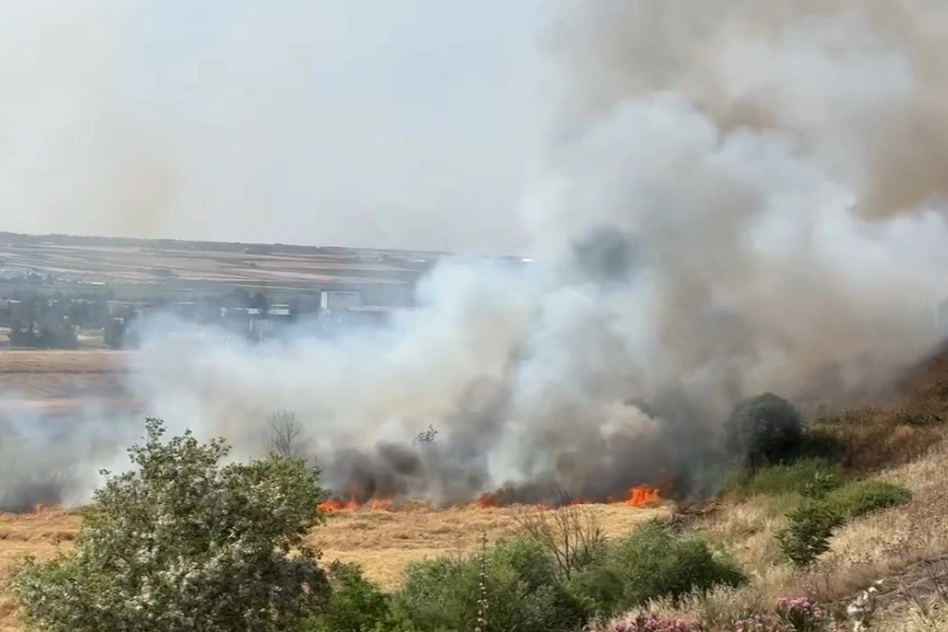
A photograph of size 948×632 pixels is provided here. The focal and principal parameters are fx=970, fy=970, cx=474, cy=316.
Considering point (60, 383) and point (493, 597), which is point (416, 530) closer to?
point (493, 597)

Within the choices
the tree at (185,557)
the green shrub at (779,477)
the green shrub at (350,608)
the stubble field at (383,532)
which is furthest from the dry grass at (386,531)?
the tree at (185,557)

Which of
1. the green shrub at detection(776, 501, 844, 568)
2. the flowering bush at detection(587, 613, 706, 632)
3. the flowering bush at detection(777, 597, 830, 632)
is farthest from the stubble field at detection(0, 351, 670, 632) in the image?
the flowering bush at detection(777, 597, 830, 632)

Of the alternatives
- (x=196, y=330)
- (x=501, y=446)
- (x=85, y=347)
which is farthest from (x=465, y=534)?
(x=85, y=347)

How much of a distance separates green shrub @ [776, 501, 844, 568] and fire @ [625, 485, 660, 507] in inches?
553

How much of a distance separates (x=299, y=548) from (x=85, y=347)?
36227 millimetres

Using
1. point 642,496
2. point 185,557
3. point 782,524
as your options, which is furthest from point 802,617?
point 642,496

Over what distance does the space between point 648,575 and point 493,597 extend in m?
2.68

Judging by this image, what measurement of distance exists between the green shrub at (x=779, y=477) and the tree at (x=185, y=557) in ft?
60.1

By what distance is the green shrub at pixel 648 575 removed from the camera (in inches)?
501

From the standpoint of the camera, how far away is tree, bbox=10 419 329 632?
9102 mm

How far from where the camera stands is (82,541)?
9.96m

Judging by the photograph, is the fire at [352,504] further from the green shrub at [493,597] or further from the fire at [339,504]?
the green shrub at [493,597]

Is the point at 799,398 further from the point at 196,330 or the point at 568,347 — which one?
the point at 196,330

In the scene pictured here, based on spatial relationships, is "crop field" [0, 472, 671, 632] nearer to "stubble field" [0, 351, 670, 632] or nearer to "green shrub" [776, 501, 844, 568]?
"stubble field" [0, 351, 670, 632]
